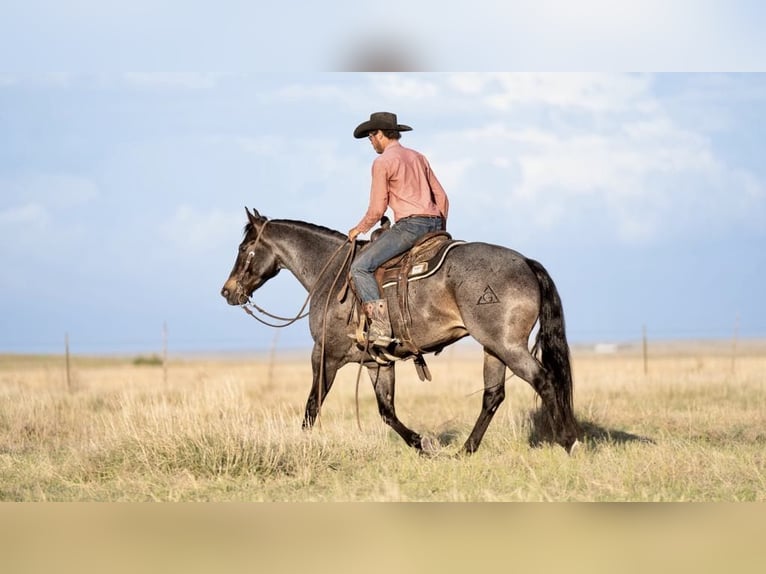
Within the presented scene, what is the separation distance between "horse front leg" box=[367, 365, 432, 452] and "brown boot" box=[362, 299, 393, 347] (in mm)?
675

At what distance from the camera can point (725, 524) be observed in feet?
18.1

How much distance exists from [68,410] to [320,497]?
804 cm

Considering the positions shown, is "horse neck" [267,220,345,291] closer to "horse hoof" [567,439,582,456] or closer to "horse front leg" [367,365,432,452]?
"horse front leg" [367,365,432,452]

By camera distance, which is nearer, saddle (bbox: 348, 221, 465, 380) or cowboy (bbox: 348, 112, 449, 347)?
saddle (bbox: 348, 221, 465, 380)

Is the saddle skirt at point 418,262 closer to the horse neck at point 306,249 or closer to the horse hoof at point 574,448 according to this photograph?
the horse neck at point 306,249

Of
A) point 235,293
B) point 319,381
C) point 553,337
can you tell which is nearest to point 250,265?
point 235,293

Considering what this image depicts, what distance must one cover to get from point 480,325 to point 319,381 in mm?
2002

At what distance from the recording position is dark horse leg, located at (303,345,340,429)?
348 inches

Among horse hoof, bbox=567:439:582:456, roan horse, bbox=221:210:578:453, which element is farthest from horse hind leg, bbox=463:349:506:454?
horse hoof, bbox=567:439:582:456

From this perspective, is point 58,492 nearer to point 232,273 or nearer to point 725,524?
point 232,273

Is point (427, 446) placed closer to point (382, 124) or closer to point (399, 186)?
point (399, 186)

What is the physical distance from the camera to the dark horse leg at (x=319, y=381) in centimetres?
884

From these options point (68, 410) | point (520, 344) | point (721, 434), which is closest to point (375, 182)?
point (520, 344)

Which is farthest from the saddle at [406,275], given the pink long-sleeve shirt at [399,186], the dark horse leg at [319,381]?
the dark horse leg at [319,381]
